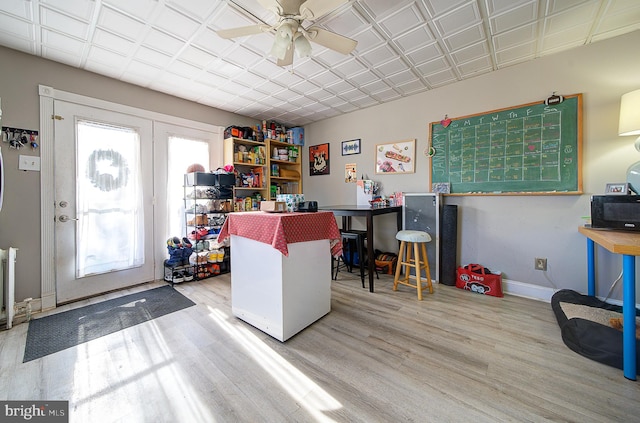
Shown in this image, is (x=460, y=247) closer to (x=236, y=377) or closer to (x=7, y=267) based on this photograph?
(x=236, y=377)

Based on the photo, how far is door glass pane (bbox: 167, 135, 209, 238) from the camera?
332 cm

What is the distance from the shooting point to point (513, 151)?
8.63ft

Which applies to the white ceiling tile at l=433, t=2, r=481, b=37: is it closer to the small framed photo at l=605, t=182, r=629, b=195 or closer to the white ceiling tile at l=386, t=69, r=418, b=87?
the white ceiling tile at l=386, t=69, r=418, b=87

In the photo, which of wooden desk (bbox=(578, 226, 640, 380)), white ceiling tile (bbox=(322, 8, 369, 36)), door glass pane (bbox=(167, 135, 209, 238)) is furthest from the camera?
door glass pane (bbox=(167, 135, 209, 238))

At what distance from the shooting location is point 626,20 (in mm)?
1911

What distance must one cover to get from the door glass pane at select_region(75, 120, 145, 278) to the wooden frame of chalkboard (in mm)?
3960

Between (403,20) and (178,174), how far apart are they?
3.30m

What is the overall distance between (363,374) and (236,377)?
80cm

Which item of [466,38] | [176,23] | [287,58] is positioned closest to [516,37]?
[466,38]

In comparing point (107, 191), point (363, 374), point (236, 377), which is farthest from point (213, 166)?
point (363, 374)

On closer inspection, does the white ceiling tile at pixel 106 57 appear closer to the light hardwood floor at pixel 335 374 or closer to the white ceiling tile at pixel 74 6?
the white ceiling tile at pixel 74 6

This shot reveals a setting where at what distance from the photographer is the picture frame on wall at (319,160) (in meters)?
4.30

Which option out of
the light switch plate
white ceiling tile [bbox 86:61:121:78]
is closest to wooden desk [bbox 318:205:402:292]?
white ceiling tile [bbox 86:61:121:78]

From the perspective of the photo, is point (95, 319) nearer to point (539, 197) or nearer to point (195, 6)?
point (195, 6)
